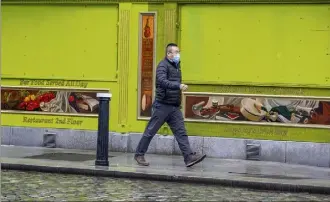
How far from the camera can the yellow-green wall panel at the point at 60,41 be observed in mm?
12477

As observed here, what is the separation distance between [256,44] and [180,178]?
3.31m

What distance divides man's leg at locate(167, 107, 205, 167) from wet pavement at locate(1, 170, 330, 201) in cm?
105

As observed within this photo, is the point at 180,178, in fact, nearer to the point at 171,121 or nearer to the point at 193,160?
the point at 193,160

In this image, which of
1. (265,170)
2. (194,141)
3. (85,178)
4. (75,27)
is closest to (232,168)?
(265,170)

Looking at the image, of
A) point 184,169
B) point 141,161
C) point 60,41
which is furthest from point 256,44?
point 60,41

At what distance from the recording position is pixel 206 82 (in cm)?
1181

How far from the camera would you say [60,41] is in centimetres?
1274

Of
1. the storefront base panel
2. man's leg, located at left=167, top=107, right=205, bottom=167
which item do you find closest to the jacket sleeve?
man's leg, located at left=167, top=107, right=205, bottom=167

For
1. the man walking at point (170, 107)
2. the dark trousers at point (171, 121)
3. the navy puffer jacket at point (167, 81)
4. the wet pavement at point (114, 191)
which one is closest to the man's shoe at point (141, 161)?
the man walking at point (170, 107)

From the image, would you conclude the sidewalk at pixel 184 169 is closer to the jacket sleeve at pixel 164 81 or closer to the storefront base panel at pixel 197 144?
the storefront base panel at pixel 197 144

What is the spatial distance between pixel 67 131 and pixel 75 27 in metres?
2.02

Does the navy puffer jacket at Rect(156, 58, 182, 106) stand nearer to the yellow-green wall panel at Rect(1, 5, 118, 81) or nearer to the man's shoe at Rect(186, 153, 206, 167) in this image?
the man's shoe at Rect(186, 153, 206, 167)

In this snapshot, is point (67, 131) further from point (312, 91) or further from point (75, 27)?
point (312, 91)

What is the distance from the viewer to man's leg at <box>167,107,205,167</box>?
1042cm
